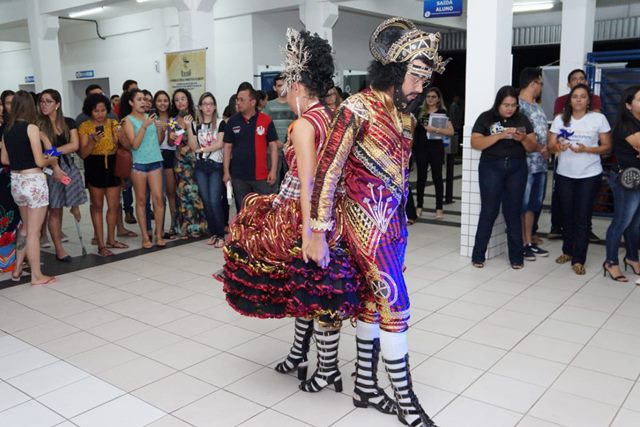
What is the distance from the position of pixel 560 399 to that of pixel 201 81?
5.74 metres

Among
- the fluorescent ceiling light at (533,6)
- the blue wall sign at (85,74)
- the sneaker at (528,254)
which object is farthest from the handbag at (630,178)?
the blue wall sign at (85,74)

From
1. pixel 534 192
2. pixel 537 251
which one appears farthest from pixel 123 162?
pixel 537 251

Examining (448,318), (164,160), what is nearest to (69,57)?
(164,160)

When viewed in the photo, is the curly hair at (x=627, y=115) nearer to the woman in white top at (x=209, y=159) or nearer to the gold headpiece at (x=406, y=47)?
the gold headpiece at (x=406, y=47)

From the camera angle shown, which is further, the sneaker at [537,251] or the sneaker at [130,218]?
the sneaker at [130,218]

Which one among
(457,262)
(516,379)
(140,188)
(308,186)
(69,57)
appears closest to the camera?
(308,186)

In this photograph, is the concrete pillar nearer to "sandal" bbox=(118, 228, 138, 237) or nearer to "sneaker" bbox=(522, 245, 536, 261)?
"sandal" bbox=(118, 228, 138, 237)

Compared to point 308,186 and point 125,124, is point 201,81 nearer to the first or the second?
point 125,124

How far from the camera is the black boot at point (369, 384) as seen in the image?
2707 millimetres

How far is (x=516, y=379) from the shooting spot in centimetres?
303

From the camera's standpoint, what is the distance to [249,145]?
17.4 feet

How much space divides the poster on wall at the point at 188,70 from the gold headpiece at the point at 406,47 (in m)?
5.17

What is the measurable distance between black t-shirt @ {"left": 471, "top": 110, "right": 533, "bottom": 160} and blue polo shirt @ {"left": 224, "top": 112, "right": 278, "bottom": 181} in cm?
192

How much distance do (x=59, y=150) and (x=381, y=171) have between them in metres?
3.59
